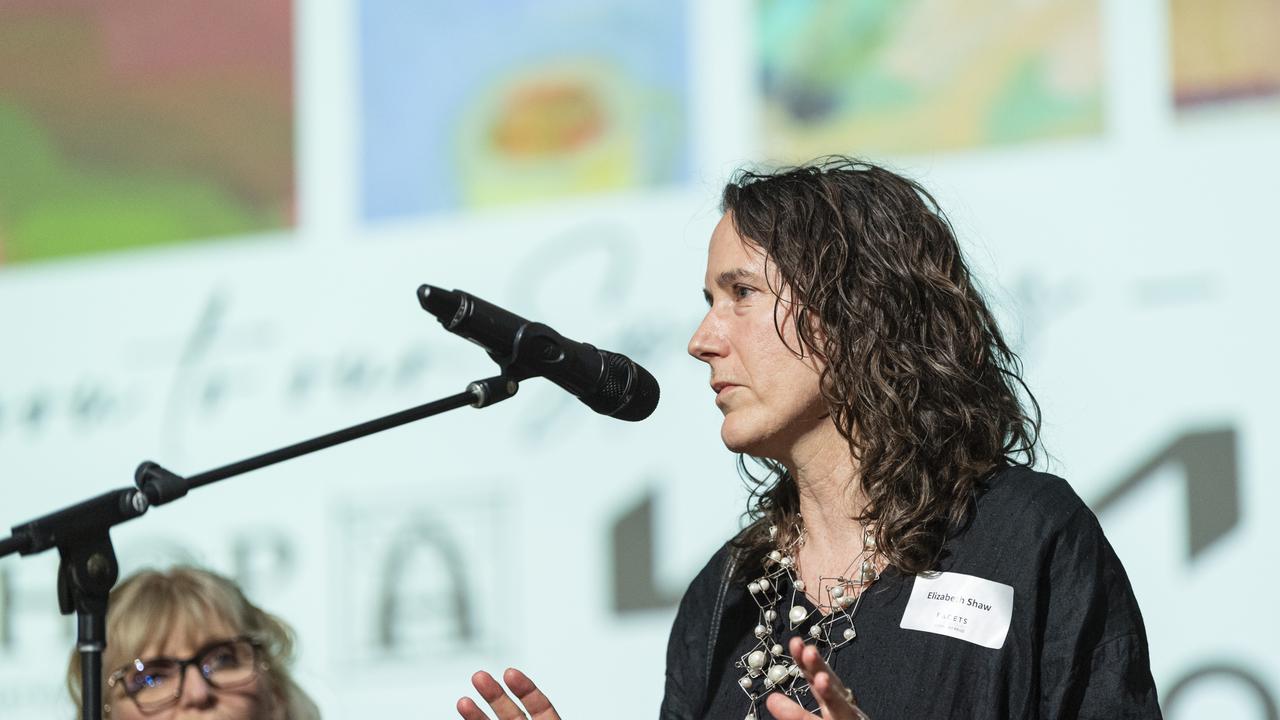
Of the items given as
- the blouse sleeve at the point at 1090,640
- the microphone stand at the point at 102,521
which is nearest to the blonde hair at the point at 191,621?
the microphone stand at the point at 102,521

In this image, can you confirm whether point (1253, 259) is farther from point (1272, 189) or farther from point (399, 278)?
point (399, 278)

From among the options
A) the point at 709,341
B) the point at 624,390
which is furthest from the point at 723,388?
the point at 624,390

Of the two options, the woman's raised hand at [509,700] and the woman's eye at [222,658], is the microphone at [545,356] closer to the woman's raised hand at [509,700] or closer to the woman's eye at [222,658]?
the woman's raised hand at [509,700]

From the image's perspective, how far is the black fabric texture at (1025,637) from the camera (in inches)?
60.9

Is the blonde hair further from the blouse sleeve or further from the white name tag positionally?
the blouse sleeve

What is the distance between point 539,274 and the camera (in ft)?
10.2

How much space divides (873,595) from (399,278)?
178 cm

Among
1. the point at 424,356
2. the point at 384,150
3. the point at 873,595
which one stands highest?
the point at 384,150

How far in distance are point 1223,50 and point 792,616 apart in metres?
1.47

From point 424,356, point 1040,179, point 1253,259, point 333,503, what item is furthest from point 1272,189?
point 333,503

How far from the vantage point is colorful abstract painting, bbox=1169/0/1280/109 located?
2.54m

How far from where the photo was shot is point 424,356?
124 inches

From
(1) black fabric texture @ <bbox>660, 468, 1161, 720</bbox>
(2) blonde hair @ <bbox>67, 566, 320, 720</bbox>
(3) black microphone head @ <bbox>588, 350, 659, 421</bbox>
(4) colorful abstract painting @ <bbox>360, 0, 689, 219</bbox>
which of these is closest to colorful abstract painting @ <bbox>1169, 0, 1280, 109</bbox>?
(4) colorful abstract painting @ <bbox>360, 0, 689, 219</bbox>

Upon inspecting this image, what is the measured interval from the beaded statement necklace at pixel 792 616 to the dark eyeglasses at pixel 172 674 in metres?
0.89
